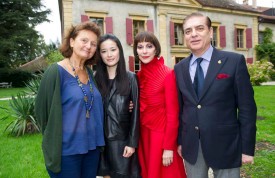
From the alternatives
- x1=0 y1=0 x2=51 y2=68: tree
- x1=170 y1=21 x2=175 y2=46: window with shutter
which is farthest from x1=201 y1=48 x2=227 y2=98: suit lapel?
x1=0 y1=0 x2=51 y2=68: tree

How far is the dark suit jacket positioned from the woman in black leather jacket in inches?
26.0

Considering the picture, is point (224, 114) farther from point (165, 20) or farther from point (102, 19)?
point (165, 20)

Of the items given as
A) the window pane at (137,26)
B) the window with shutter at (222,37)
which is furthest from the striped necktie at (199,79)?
the window with shutter at (222,37)

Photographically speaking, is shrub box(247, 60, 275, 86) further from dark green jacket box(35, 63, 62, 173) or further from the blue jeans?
dark green jacket box(35, 63, 62, 173)

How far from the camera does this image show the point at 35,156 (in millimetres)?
5617

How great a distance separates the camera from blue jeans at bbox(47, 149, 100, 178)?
250 centimetres

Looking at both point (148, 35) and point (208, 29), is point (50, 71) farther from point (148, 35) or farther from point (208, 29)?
point (208, 29)

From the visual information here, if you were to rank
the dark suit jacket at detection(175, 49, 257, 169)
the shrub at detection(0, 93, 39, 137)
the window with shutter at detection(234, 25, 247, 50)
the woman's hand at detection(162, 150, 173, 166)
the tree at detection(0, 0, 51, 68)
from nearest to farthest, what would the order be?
the dark suit jacket at detection(175, 49, 257, 169)
the woman's hand at detection(162, 150, 173, 166)
the shrub at detection(0, 93, 39, 137)
the window with shutter at detection(234, 25, 247, 50)
the tree at detection(0, 0, 51, 68)

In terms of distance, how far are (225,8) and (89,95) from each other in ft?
76.2

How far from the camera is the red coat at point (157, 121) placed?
277cm

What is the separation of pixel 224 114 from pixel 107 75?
1341 millimetres

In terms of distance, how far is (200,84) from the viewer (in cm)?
255

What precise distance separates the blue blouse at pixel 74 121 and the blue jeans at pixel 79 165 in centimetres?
8

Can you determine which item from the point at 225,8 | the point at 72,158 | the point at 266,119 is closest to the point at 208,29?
the point at 72,158
